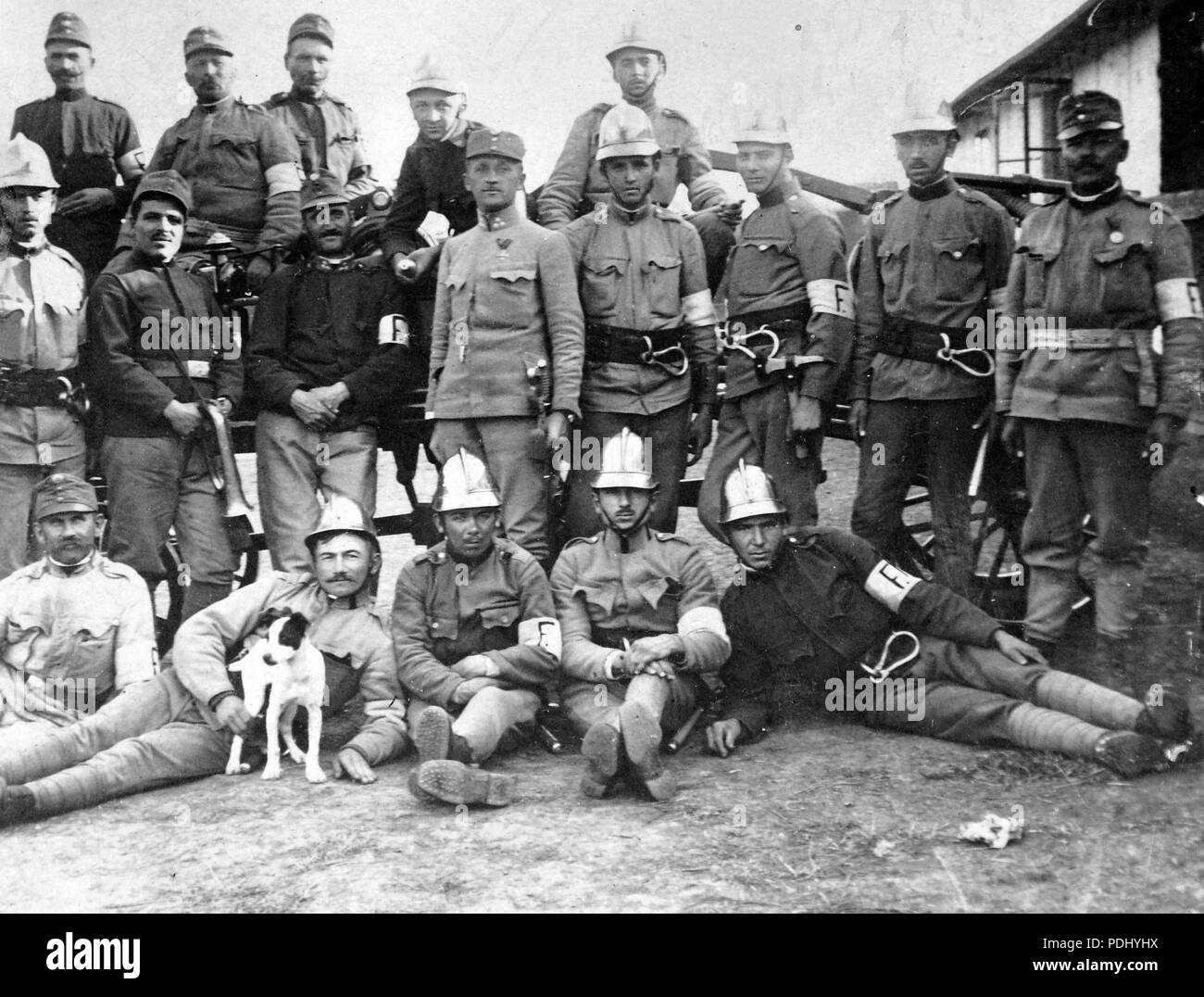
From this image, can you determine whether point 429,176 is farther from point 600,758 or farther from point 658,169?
point 600,758

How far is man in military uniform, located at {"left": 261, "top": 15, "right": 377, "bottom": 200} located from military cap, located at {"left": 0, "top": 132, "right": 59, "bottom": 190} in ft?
4.42

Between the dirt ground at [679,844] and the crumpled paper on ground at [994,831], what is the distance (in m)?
0.03

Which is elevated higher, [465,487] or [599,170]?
[599,170]

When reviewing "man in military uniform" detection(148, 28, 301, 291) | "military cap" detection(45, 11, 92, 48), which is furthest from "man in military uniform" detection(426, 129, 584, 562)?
"military cap" detection(45, 11, 92, 48)

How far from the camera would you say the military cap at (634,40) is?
19.9 feet

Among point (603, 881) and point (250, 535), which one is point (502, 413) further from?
point (603, 881)

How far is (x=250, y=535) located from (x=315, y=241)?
4.85 feet

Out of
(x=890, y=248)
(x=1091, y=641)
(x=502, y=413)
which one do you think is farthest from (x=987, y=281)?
(x=502, y=413)

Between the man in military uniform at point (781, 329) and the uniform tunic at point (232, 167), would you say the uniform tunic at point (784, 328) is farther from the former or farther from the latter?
the uniform tunic at point (232, 167)

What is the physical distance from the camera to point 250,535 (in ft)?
21.0

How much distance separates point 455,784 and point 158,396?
237cm

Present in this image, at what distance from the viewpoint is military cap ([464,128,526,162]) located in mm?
5488

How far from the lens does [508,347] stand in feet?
18.2

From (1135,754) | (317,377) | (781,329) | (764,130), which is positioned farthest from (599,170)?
(1135,754)
